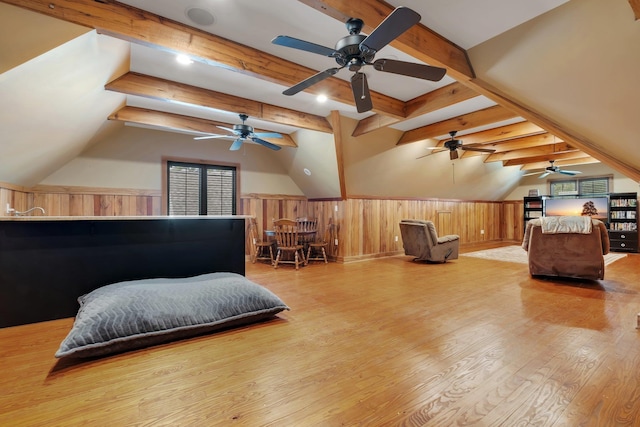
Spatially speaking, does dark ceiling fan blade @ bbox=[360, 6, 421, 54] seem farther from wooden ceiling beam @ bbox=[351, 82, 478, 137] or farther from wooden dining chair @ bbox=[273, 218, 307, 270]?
wooden dining chair @ bbox=[273, 218, 307, 270]

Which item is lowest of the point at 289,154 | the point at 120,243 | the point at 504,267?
the point at 504,267

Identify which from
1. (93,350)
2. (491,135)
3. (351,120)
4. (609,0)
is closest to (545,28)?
(609,0)

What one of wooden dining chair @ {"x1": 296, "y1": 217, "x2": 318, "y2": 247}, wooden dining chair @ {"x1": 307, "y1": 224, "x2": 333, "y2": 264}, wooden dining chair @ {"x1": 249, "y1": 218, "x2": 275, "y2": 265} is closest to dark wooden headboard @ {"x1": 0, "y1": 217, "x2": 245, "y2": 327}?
wooden dining chair @ {"x1": 296, "y1": 217, "x2": 318, "y2": 247}

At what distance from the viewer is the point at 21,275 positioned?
2.65 meters

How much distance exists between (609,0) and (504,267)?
4424 millimetres

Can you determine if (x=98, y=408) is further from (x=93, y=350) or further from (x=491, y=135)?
(x=491, y=135)

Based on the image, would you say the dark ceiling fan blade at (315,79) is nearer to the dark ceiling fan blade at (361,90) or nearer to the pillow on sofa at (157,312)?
the dark ceiling fan blade at (361,90)

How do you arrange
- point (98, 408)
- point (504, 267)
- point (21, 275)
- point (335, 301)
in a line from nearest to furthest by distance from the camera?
1. point (98, 408)
2. point (21, 275)
3. point (335, 301)
4. point (504, 267)

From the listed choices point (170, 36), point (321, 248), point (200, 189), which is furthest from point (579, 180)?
point (170, 36)

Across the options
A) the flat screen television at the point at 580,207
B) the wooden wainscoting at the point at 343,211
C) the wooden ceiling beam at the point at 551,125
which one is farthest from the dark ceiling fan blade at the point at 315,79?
the flat screen television at the point at 580,207

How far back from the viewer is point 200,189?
6016 millimetres

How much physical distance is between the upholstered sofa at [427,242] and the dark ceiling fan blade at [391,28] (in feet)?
13.8

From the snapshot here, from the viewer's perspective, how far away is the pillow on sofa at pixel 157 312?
6.59ft

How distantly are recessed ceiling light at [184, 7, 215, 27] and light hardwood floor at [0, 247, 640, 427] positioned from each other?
2668 mm
